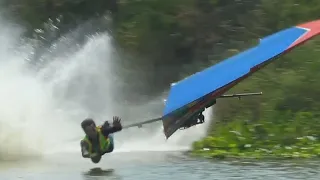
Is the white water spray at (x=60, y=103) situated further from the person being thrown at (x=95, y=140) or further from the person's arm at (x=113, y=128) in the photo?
the person's arm at (x=113, y=128)

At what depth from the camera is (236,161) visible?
11758 mm

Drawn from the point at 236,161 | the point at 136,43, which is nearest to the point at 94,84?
the point at 136,43

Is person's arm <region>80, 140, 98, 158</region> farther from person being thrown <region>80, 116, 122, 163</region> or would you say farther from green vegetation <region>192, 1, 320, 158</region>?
green vegetation <region>192, 1, 320, 158</region>

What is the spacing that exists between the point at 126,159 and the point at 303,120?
11.5 ft

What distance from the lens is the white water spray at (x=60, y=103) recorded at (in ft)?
46.3

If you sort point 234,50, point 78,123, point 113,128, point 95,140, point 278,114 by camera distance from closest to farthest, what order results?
1. point 113,128
2. point 95,140
3. point 278,114
4. point 78,123
5. point 234,50

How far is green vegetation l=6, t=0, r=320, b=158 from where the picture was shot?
13.2 metres

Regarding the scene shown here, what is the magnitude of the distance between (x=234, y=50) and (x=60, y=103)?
4608 mm

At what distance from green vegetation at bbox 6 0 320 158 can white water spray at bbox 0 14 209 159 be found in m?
0.97

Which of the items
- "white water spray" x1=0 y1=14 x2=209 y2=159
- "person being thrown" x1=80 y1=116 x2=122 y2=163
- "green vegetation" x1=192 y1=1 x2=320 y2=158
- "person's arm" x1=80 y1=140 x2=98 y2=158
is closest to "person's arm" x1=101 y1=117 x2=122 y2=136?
"person being thrown" x1=80 y1=116 x2=122 y2=163

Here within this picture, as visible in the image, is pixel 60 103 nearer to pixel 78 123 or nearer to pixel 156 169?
pixel 78 123

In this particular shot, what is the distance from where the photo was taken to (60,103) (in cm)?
1630

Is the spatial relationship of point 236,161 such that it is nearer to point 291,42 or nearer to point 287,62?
point 291,42

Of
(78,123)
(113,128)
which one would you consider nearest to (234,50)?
(78,123)
